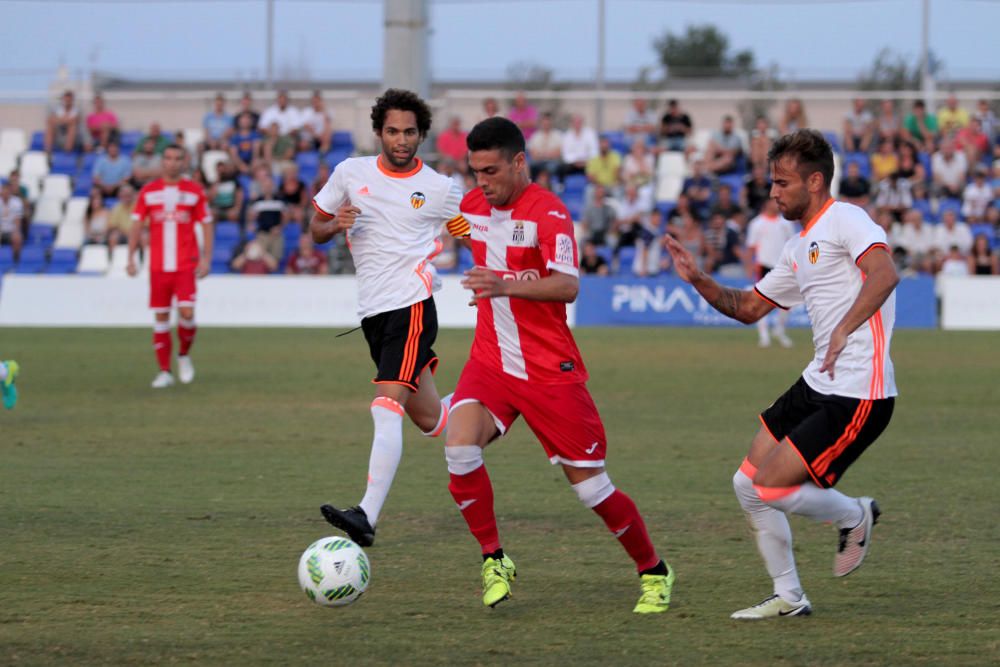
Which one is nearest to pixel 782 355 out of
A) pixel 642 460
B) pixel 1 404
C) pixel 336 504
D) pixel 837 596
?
pixel 642 460

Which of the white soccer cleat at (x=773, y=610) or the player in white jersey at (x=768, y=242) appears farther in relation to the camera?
the player in white jersey at (x=768, y=242)

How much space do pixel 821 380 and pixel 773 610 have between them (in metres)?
0.98

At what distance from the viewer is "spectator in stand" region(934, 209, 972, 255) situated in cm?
2450

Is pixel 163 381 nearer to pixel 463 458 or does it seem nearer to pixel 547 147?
pixel 463 458

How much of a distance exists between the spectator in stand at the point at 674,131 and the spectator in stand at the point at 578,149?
1607 millimetres

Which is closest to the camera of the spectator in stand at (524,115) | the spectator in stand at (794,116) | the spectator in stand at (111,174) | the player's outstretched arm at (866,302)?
the player's outstretched arm at (866,302)

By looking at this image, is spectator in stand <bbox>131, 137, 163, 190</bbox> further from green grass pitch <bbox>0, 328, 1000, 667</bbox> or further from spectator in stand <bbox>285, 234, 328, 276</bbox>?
green grass pitch <bbox>0, 328, 1000, 667</bbox>

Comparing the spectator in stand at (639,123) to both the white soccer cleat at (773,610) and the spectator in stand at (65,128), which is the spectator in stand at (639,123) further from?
the white soccer cleat at (773,610)

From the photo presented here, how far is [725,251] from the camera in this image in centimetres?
2431

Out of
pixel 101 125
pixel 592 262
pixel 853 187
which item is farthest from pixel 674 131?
pixel 101 125

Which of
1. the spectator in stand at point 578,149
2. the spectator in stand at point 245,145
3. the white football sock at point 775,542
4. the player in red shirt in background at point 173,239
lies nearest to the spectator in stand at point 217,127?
the spectator in stand at point 245,145

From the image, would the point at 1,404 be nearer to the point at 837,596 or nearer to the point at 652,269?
the point at 837,596

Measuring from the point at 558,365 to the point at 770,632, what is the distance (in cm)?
143

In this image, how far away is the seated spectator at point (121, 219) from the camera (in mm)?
25484
